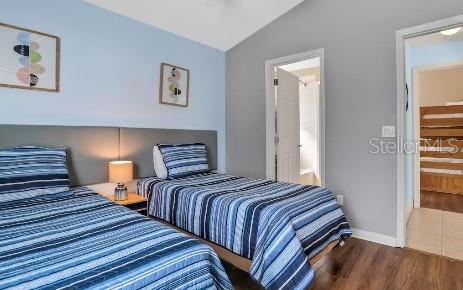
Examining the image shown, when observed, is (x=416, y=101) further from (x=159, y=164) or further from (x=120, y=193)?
(x=120, y=193)

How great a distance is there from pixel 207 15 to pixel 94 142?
1.98 m

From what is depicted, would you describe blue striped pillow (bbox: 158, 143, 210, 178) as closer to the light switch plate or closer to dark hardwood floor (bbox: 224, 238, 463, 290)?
dark hardwood floor (bbox: 224, 238, 463, 290)

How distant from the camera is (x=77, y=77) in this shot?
8.29 ft

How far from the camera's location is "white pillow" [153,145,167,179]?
9.53ft

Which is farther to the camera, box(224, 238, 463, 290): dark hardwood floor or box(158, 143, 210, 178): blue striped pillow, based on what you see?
box(158, 143, 210, 178): blue striped pillow

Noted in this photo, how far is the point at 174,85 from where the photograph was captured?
3.32 metres

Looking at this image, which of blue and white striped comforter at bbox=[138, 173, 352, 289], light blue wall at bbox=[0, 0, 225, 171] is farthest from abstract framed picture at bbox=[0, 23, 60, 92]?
blue and white striped comforter at bbox=[138, 173, 352, 289]

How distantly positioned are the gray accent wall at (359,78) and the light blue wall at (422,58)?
4.40 feet

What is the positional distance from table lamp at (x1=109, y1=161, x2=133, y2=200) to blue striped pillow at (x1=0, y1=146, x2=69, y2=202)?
16.3 inches

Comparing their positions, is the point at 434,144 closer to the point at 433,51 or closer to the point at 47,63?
the point at 433,51

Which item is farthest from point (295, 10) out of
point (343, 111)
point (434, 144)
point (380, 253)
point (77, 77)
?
point (434, 144)

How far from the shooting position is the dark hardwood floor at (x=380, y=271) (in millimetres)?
1880

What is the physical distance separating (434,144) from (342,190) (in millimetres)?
3456

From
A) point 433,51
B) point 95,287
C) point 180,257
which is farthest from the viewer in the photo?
point 433,51
